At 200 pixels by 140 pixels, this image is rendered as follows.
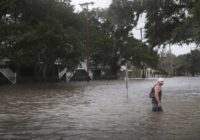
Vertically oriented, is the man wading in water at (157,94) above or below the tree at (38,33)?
below

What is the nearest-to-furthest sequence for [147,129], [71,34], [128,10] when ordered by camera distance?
[147,129] → [128,10] → [71,34]

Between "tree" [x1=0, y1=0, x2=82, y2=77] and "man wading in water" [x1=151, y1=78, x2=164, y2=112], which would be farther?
"tree" [x1=0, y1=0, x2=82, y2=77]

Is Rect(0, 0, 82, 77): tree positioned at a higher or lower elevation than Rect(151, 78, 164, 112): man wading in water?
higher

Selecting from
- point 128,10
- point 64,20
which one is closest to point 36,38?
point 64,20

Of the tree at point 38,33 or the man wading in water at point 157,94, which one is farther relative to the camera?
the tree at point 38,33

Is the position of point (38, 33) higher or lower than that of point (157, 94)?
higher

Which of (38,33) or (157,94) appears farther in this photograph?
(38,33)

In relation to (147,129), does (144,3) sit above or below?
above

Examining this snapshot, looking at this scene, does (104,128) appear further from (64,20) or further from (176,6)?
(64,20)

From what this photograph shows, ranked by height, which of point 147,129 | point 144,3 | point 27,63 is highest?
point 144,3

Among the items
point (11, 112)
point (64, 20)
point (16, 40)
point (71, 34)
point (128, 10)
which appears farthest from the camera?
point (64, 20)

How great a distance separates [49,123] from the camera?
512 inches

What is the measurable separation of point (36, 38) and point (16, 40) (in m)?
2.38

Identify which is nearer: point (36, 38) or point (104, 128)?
point (104, 128)
